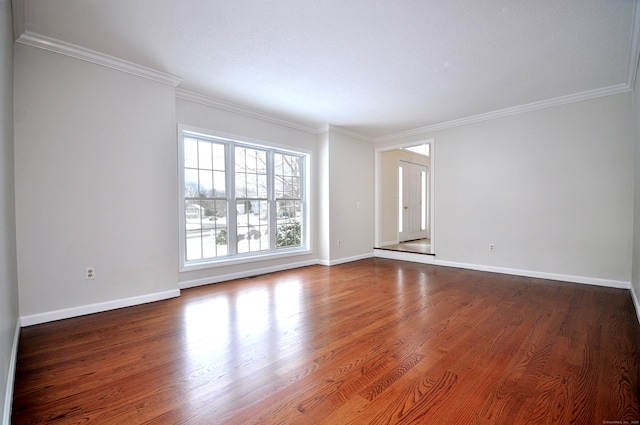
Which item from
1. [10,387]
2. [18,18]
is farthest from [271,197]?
[10,387]

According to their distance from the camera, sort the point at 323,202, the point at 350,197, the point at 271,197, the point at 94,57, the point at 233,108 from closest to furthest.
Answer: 1. the point at 94,57
2. the point at 233,108
3. the point at 271,197
4. the point at 323,202
5. the point at 350,197

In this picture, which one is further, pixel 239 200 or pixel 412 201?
pixel 412 201

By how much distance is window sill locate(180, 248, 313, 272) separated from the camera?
397 cm

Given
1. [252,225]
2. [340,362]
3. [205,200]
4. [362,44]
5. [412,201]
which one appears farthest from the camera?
[412,201]

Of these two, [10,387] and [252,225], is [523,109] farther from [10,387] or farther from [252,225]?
[10,387]

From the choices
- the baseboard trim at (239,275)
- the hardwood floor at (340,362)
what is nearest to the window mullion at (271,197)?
the baseboard trim at (239,275)

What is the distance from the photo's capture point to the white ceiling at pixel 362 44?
7.47ft

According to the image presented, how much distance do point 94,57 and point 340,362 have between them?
367 centimetres

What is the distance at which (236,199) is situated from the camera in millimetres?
4543

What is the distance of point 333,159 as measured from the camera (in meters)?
5.55

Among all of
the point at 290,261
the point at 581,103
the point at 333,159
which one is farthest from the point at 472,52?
the point at 290,261

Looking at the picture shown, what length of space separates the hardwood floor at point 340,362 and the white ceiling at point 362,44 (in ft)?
8.58

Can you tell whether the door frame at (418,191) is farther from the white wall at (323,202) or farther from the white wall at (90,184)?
Answer: the white wall at (90,184)

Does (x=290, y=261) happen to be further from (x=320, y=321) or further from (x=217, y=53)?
(x=217, y=53)
